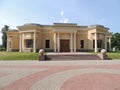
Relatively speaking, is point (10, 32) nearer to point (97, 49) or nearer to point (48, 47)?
point (48, 47)

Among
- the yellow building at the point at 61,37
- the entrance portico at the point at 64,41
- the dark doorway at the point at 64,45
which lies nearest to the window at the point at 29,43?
the yellow building at the point at 61,37

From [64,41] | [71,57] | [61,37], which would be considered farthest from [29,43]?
[71,57]

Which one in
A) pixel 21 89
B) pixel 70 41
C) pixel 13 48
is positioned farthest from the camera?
pixel 13 48

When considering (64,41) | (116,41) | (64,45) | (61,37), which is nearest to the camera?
(61,37)

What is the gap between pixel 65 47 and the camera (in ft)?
119

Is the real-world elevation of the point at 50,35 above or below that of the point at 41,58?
above

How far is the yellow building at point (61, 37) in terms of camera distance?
1373 inches

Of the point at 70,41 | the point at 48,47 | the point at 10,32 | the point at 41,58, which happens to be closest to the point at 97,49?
the point at 70,41

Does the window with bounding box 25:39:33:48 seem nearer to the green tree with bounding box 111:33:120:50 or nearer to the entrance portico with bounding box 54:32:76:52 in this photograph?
the entrance portico with bounding box 54:32:76:52

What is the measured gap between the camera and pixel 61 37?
116 ft

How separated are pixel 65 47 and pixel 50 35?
412 centimetres

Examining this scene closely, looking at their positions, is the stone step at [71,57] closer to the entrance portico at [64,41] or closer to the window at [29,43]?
the entrance portico at [64,41]

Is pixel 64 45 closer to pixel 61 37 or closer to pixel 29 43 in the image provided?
pixel 61 37

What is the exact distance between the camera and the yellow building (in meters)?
34.9
